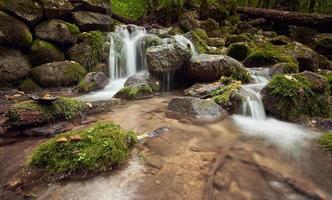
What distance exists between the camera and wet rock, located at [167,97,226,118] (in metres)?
6.00

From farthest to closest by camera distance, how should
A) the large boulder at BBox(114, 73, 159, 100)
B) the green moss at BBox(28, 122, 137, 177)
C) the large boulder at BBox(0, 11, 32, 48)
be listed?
the large boulder at BBox(0, 11, 32, 48)
the large boulder at BBox(114, 73, 159, 100)
the green moss at BBox(28, 122, 137, 177)

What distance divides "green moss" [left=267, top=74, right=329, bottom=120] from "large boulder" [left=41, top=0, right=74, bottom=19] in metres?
7.90

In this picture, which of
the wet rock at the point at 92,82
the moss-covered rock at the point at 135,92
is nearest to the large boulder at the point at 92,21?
the wet rock at the point at 92,82

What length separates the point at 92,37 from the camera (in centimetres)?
1049

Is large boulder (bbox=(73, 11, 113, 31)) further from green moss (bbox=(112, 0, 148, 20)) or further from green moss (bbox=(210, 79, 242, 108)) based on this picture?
green moss (bbox=(210, 79, 242, 108))

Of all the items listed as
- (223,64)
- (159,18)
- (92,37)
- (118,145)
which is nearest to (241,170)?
(118,145)

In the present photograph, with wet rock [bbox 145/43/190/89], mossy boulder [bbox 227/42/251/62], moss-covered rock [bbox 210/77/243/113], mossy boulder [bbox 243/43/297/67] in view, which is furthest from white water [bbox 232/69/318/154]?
mossy boulder [bbox 227/42/251/62]

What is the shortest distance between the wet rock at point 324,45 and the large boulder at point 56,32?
38.8ft

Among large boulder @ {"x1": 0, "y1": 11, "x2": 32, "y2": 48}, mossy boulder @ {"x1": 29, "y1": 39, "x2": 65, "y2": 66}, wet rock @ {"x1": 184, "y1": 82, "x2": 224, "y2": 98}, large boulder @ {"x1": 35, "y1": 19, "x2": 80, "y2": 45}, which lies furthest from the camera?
large boulder @ {"x1": 35, "y1": 19, "x2": 80, "y2": 45}

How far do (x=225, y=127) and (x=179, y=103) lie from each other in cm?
133

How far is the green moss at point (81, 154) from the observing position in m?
3.25

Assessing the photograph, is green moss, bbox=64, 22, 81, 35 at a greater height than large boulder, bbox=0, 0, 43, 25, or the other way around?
large boulder, bbox=0, 0, 43, 25

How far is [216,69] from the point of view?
8602 millimetres

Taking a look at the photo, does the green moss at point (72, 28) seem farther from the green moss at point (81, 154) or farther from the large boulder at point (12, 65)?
the green moss at point (81, 154)
